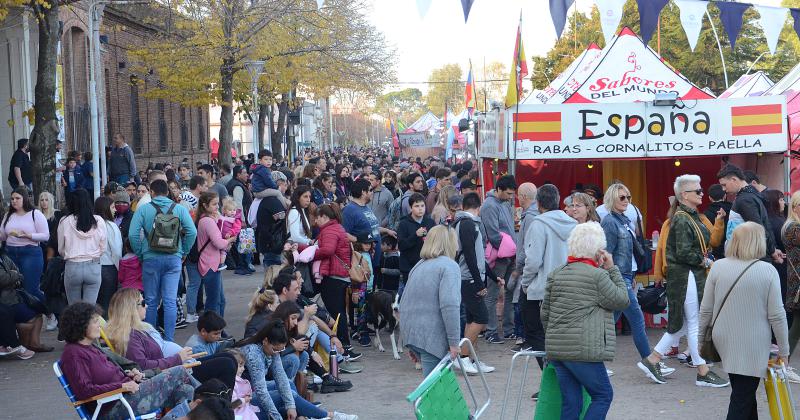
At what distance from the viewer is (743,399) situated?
648cm

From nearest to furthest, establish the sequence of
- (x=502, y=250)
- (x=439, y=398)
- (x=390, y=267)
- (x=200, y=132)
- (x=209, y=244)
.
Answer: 1. (x=439, y=398)
2. (x=502, y=250)
3. (x=209, y=244)
4. (x=390, y=267)
5. (x=200, y=132)

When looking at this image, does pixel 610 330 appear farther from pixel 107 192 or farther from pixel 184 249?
pixel 107 192

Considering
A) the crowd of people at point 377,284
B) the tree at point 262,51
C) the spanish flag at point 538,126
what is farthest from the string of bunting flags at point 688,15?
the tree at point 262,51

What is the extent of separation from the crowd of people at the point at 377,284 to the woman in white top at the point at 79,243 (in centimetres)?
2

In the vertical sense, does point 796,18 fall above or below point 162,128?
above

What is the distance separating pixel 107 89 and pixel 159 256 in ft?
78.1

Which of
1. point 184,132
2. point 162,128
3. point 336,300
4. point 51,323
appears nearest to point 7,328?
point 51,323

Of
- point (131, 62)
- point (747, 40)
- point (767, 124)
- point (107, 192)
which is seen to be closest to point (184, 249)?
point (107, 192)

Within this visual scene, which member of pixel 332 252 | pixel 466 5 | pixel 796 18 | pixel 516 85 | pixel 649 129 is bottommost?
pixel 332 252

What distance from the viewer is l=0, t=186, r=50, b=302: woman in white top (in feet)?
36.6

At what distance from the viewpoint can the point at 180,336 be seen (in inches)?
456

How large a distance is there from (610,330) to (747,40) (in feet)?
153

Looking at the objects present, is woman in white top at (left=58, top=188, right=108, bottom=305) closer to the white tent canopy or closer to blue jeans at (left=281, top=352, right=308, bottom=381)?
blue jeans at (left=281, top=352, right=308, bottom=381)

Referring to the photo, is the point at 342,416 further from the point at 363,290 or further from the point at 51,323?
the point at 51,323
